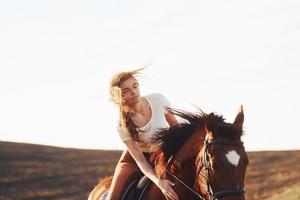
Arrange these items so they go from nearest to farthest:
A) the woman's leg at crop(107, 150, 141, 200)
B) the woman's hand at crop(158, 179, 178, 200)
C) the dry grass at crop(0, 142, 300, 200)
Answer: the woman's hand at crop(158, 179, 178, 200)
the woman's leg at crop(107, 150, 141, 200)
the dry grass at crop(0, 142, 300, 200)

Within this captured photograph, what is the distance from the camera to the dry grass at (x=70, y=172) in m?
36.7

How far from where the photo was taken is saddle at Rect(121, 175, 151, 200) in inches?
330

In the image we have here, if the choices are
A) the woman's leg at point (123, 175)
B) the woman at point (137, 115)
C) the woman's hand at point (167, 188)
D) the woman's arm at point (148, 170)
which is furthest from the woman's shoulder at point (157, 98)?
the woman's hand at point (167, 188)

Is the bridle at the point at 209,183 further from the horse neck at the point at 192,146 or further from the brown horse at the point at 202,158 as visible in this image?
the horse neck at the point at 192,146

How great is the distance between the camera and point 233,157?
6.88 m

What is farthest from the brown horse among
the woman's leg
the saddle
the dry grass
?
the dry grass

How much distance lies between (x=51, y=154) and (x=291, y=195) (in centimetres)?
2600

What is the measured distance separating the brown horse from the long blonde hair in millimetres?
355

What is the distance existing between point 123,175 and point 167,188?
1.32m

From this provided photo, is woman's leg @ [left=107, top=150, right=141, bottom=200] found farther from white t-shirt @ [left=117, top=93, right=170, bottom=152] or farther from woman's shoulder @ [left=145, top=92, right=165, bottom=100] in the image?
woman's shoulder @ [left=145, top=92, right=165, bottom=100]

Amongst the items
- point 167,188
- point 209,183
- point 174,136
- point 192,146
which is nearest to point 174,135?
point 174,136

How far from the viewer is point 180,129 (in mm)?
8039

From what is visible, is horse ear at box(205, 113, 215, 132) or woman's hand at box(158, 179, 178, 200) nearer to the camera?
horse ear at box(205, 113, 215, 132)

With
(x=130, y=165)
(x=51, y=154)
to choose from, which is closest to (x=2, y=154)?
(x=51, y=154)
